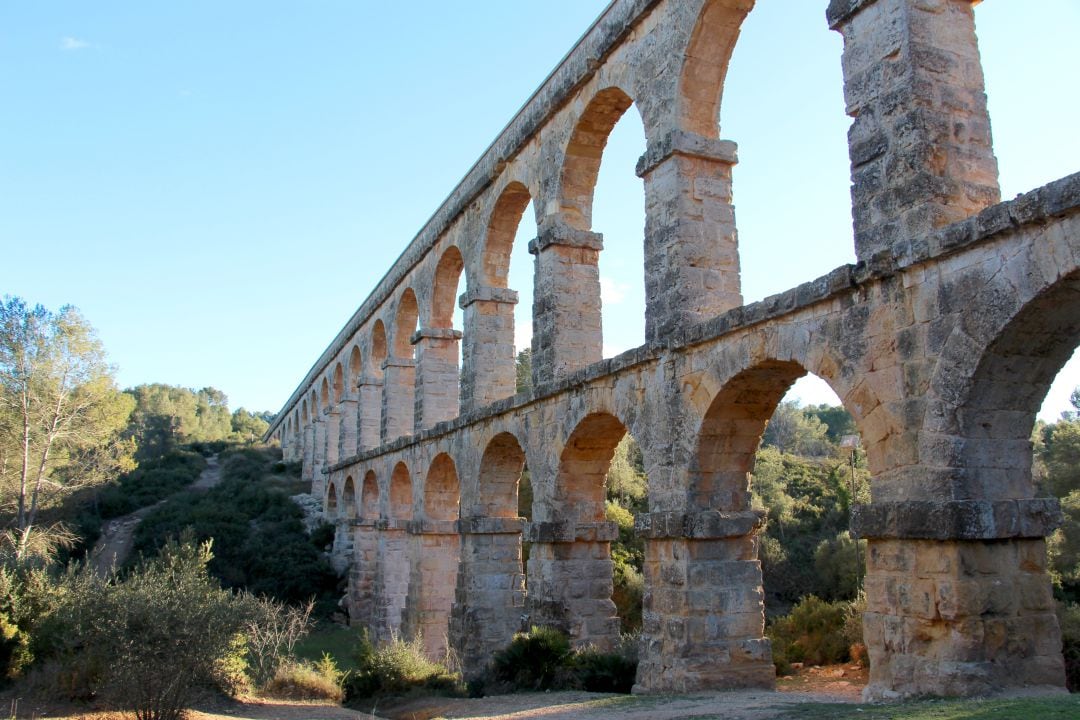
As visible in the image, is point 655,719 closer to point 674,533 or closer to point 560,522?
point 674,533

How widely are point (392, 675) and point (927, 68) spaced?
29.0 feet

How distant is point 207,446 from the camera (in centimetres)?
4928

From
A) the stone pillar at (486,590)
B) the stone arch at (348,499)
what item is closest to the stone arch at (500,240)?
the stone pillar at (486,590)

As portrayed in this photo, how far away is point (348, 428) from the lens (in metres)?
24.1

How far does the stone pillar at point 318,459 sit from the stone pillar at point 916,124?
75.6ft

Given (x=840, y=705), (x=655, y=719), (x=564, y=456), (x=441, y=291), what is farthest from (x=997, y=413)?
(x=441, y=291)

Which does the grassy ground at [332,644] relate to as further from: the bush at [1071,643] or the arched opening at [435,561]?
the bush at [1071,643]

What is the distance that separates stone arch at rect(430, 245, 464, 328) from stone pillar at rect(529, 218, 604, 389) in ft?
16.6

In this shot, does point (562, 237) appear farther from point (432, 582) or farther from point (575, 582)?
point (432, 582)

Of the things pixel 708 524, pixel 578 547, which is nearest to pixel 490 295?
pixel 578 547

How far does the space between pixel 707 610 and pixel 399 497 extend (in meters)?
10.8

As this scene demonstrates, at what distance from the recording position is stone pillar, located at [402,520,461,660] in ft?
46.8

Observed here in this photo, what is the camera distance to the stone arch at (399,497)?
55.5 ft

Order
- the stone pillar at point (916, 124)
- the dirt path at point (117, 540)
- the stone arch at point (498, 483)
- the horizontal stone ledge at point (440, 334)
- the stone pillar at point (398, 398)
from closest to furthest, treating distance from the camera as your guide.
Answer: the stone pillar at point (916, 124)
the stone arch at point (498, 483)
the horizontal stone ledge at point (440, 334)
the stone pillar at point (398, 398)
the dirt path at point (117, 540)
